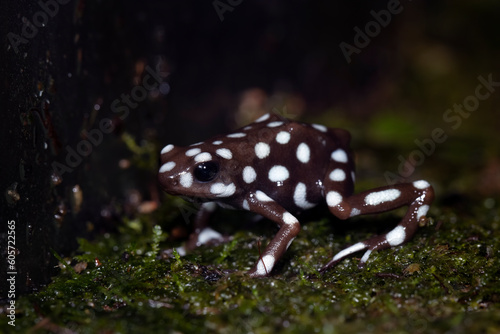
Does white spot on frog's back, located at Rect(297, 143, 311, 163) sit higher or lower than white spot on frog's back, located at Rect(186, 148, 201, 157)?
lower

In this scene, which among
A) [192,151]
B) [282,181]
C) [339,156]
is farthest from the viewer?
[339,156]

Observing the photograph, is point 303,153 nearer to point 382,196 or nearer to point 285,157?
point 285,157

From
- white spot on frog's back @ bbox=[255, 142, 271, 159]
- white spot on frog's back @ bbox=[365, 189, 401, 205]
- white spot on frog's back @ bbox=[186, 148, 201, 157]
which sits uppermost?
white spot on frog's back @ bbox=[186, 148, 201, 157]

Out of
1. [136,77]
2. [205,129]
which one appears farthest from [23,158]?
[205,129]

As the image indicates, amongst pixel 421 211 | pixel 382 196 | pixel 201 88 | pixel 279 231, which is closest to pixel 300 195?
pixel 279 231

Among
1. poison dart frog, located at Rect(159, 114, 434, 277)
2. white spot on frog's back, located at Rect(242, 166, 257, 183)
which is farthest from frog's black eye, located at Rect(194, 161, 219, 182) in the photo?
white spot on frog's back, located at Rect(242, 166, 257, 183)

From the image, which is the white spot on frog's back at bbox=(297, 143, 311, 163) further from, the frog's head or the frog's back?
the frog's head

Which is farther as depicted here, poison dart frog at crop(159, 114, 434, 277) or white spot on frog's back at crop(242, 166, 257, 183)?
white spot on frog's back at crop(242, 166, 257, 183)
